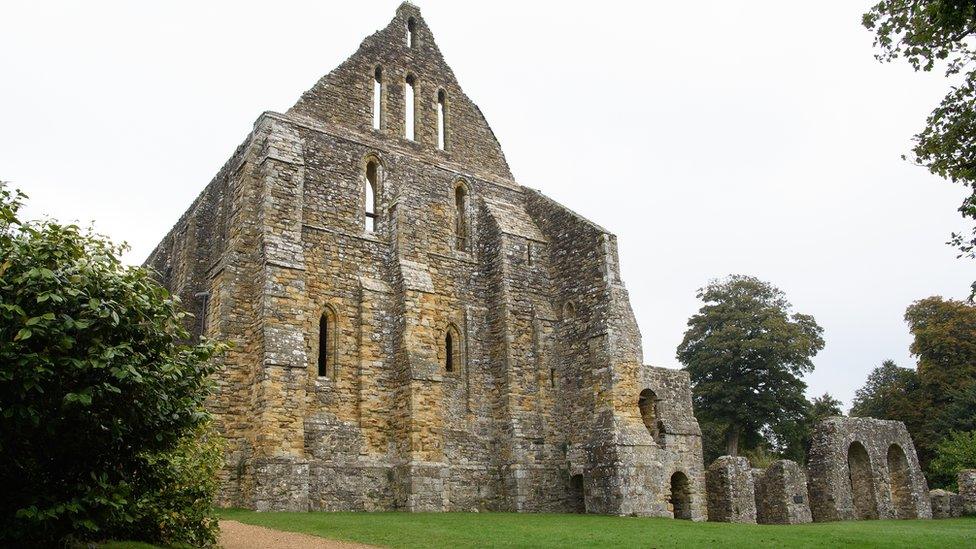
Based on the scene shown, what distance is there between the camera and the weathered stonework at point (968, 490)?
27594 millimetres

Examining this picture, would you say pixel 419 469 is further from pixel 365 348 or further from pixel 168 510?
pixel 168 510

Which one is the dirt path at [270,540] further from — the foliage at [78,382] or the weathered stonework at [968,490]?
the weathered stonework at [968,490]

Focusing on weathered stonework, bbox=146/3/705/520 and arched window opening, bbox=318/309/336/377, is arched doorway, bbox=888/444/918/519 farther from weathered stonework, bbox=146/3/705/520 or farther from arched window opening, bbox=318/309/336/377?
arched window opening, bbox=318/309/336/377

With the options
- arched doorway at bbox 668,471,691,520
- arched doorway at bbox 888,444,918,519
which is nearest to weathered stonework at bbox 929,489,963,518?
arched doorway at bbox 888,444,918,519

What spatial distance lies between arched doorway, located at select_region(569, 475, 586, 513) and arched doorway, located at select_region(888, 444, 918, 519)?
47.3 feet

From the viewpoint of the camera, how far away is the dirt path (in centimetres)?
1105

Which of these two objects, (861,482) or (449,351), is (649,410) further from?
(861,482)

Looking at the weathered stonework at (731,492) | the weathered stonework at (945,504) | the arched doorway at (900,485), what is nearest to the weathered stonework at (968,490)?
the weathered stonework at (945,504)

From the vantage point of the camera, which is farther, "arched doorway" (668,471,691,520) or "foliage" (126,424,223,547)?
"arched doorway" (668,471,691,520)

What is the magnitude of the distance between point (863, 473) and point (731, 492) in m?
7.16

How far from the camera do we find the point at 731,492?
24.3 meters

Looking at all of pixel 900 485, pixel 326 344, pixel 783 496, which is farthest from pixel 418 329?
pixel 900 485

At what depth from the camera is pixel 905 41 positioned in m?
11.0

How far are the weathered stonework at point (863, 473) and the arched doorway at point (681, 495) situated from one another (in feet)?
18.9
